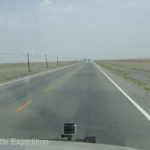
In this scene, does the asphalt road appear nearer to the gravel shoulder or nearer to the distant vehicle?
the gravel shoulder

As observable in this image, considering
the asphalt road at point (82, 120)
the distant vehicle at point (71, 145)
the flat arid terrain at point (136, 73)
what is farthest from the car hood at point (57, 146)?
the flat arid terrain at point (136, 73)

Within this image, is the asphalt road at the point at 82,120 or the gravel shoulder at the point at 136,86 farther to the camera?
the gravel shoulder at the point at 136,86

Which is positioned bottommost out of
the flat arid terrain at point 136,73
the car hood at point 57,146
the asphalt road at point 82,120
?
the flat arid terrain at point 136,73

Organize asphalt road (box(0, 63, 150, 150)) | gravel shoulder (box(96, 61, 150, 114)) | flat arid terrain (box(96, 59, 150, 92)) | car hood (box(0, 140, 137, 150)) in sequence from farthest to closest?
flat arid terrain (box(96, 59, 150, 92)), gravel shoulder (box(96, 61, 150, 114)), asphalt road (box(0, 63, 150, 150)), car hood (box(0, 140, 137, 150))

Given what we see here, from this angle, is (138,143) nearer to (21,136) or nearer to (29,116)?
(21,136)

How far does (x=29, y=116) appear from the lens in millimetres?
6367

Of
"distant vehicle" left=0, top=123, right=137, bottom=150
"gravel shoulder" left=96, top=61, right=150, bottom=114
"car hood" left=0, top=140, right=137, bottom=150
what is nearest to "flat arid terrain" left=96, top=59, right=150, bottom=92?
"gravel shoulder" left=96, top=61, right=150, bottom=114

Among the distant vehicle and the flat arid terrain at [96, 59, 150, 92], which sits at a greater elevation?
the distant vehicle

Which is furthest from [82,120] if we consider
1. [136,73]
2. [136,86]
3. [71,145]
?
[136,73]

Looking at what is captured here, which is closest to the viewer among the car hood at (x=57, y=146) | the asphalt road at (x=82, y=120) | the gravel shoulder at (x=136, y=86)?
the car hood at (x=57, y=146)

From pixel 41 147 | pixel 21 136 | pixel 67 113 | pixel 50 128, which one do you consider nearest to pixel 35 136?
pixel 21 136

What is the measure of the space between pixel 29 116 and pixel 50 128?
1.44 meters

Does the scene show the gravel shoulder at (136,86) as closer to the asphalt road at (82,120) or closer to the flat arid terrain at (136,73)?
the flat arid terrain at (136,73)

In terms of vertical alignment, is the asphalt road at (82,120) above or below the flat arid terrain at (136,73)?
above
